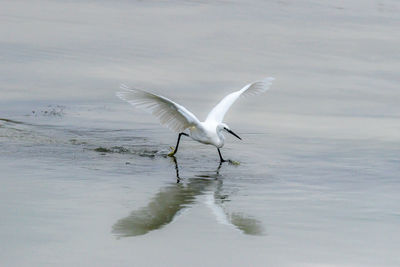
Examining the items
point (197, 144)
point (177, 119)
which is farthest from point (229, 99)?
point (177, 119)

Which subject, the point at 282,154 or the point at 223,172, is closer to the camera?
the point at 223,172

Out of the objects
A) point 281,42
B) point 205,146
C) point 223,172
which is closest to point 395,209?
point 223,172

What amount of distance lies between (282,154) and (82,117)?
8.82ft

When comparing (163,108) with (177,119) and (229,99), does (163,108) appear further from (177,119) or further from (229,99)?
(229,99)

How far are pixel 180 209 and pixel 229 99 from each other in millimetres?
3872

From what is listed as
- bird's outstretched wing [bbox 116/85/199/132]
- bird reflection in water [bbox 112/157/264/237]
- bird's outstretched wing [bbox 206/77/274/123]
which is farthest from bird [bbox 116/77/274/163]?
bird reflection in water [bbox 112/157/264/237]

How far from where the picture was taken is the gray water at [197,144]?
23.7ft

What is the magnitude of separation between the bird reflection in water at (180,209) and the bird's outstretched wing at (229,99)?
192cm

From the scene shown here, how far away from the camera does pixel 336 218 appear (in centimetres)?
820

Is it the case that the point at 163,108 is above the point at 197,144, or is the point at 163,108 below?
above

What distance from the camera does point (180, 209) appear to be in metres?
8.27

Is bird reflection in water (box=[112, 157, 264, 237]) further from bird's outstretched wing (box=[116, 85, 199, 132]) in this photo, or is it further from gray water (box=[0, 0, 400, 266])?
bird's outstretched wing (box=[116, 85, 199, 132])

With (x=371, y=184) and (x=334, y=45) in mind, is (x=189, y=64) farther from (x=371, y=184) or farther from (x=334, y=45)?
(x=371, y=184)

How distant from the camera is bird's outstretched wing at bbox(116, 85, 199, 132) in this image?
10.5 meters
